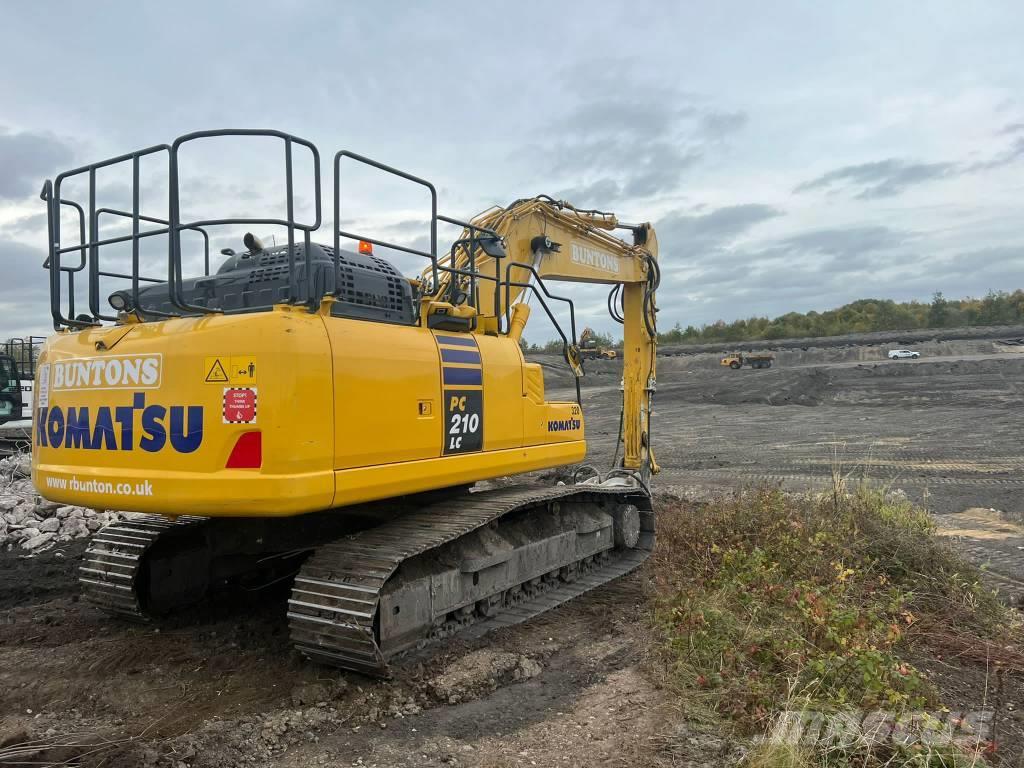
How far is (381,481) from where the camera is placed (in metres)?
4.18

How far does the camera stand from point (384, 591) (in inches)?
165

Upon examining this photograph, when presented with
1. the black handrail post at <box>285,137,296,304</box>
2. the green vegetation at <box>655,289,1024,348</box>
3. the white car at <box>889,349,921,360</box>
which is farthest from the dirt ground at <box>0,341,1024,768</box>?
the green vegetation at <box>655,289,1024,348</box>

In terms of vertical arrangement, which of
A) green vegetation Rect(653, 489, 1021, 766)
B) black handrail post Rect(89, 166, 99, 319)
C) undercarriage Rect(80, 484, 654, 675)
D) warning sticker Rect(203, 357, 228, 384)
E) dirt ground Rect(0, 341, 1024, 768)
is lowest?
dirt ground Rect(0, 341, 1024, 768)

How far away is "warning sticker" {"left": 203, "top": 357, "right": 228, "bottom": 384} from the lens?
3.75m

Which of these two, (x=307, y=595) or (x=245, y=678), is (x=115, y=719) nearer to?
(x=245, y=678)

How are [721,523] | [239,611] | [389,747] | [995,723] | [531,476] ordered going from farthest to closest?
[531,476] → [721,523] → [239,611] → [995,723] → [389,747]

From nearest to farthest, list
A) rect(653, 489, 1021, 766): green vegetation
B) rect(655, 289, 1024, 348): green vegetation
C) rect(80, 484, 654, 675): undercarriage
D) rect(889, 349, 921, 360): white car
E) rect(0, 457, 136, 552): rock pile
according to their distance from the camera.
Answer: rect(653, 489, 1021, 766): green vegetation → rect(80, 484, 654, 675): undercarriage → rect(0, 457, 136, 552): rock pile → rect(889, 349, 921, 360): white car → rect(655, 289, 1024, 348): green vegetation

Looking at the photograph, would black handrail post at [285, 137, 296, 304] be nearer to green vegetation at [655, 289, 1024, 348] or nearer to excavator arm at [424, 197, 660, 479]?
excavator arm at [424, 197, 660, 479]

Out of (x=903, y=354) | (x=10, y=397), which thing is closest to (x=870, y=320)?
(x=903, y=354)

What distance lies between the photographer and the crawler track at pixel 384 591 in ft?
13.0

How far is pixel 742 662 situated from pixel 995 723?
1.18 metres

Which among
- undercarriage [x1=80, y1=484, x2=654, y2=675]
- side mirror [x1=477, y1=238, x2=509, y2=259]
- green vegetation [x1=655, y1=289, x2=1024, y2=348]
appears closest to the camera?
undercarriage [x1=80, y1=484, x2=654, y2=675]

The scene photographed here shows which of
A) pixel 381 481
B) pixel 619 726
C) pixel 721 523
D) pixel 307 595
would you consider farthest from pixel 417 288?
pixel 721 523

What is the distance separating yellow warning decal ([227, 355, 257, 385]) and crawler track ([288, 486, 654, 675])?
3.77 ft
